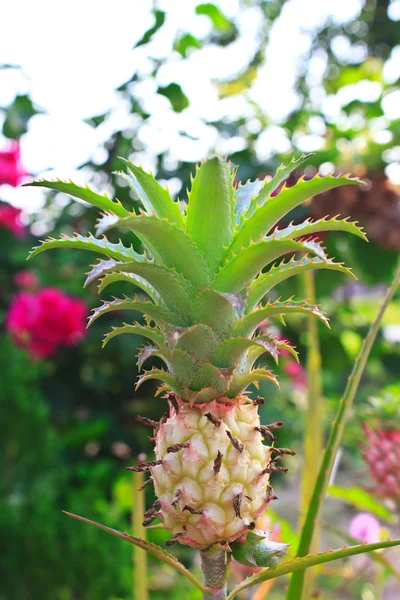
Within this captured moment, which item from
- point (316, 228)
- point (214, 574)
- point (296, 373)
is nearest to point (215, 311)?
point (316, 228)

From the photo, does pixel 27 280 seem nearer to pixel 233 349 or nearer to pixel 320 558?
pixel 233 349

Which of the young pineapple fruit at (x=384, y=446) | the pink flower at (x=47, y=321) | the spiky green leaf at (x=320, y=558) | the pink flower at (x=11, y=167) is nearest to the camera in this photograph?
the spiky green leaf at (x=320, y=558)

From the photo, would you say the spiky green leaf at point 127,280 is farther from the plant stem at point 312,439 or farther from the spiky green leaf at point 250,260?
the plant stem at point 312,439

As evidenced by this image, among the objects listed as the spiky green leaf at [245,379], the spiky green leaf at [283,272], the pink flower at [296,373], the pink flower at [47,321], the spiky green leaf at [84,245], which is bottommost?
the spiky green leaf at [245,379]

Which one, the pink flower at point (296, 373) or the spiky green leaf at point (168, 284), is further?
the pink flower at point (296, 373)

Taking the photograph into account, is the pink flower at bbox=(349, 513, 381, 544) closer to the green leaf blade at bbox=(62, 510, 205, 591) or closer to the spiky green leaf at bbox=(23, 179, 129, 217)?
the green leaf blade at bbox=(62, 510, 205, 591)

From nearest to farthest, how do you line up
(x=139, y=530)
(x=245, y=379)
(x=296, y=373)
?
(x=245, y=379) → (x=139, y=530) → (x=296, y=373)

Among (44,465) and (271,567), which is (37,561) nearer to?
(44,465)

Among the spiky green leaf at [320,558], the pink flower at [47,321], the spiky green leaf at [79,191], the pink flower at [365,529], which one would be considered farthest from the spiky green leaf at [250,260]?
the pink flower at [47,321]
